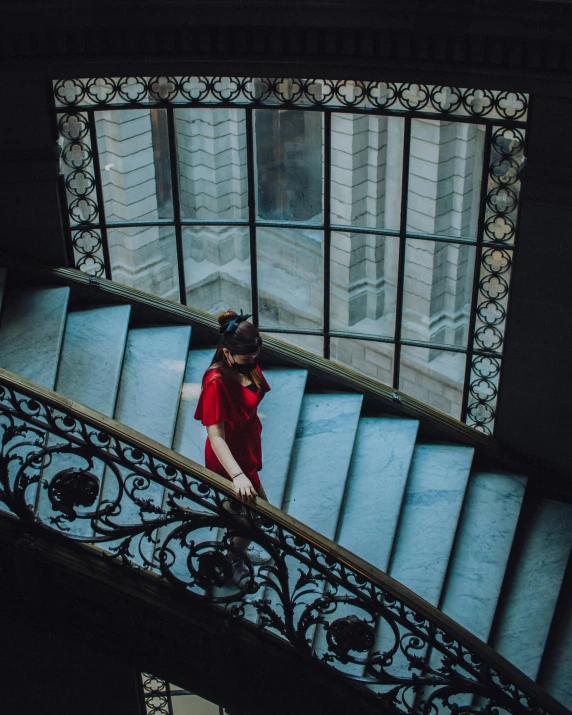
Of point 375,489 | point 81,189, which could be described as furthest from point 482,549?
point 81,189

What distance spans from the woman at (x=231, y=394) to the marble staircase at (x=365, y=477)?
3.83 ft

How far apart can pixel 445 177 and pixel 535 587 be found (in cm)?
383

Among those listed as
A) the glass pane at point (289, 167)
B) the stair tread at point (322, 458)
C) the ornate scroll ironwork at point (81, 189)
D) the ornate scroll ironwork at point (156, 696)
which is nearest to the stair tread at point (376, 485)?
the stair tread at point (322, 458)

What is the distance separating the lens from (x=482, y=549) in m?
8.73

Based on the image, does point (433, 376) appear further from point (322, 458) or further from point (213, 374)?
point (213, 374)

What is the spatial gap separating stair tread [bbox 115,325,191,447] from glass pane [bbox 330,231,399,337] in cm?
197

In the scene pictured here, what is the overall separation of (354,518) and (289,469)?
24.4 inches

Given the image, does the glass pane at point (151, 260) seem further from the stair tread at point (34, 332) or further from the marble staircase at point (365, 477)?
the stair tread at point (34, 332)

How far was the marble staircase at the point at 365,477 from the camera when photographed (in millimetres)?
8164

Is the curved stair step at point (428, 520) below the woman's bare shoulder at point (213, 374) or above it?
below

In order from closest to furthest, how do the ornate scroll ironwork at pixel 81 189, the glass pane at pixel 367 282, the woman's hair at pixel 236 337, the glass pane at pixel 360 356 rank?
the woman's hair at pixel 236 337, the ornate scroll ironwork at pixel 81 189, the glass pane at pixel 360 356, the glass pane at pixel 367 282

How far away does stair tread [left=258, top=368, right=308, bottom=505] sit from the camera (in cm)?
A: 830

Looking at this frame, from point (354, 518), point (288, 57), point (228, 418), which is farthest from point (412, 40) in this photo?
point (354, 518)

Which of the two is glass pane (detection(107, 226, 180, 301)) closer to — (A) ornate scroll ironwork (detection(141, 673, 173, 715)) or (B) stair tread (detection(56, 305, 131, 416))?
(B) stair tread (detection(56, 305, 131, 416))
